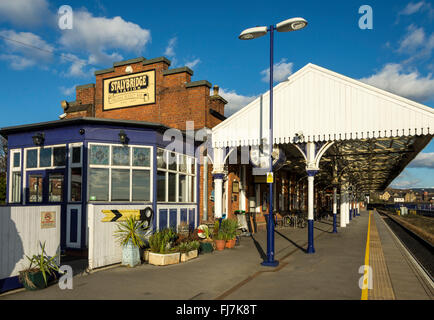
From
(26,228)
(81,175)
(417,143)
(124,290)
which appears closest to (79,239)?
(81,175)

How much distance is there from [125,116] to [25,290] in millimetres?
13548

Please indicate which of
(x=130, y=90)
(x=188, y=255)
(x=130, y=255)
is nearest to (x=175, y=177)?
(x=188, y=255)

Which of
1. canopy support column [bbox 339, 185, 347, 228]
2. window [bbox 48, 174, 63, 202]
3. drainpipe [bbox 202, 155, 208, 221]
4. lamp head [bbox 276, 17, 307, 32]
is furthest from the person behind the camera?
canopy support column [bbox 339, 185, 347, 228]

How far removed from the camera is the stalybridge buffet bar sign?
19.5 metres

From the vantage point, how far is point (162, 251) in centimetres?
1050

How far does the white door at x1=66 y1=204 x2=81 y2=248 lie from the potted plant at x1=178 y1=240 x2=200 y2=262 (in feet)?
10.8

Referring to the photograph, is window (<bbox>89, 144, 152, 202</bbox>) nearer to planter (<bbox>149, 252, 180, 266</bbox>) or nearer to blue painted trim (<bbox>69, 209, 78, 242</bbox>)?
blue painted trim (<bbox>69, 209, 78, 242</bbox>)

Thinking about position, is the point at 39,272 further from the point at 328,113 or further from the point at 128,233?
the point at 328,113

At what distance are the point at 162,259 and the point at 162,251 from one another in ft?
1.03

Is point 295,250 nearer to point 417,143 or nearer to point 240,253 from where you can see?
point 240,253

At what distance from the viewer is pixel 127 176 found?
12.2 m

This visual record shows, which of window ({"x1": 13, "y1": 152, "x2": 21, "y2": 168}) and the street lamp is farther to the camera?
window ({"x1": 13, "y1": 152, "x2": 21, "y2": 168})

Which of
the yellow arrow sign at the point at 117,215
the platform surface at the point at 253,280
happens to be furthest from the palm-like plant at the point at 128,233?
the platform surface at the point at 253,280

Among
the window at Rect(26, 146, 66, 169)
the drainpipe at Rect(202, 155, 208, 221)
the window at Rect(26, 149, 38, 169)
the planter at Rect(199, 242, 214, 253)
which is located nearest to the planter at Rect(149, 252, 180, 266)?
the planter at Rect(199, 242, 214, 253)
